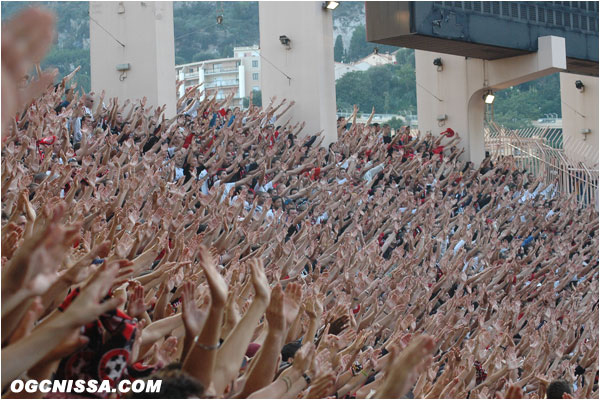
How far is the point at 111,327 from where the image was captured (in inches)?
106

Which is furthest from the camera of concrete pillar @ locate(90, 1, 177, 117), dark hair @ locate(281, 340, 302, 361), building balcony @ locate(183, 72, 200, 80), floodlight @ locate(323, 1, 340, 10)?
building balcony @ locate(183, 72, 200, 80)

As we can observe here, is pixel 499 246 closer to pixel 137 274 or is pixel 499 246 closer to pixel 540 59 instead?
pixel 540 59

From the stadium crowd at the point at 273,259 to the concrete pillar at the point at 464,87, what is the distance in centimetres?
74

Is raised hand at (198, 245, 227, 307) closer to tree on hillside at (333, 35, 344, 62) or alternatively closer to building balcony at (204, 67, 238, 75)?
tree on hillside at (333, 35, 344, 62)

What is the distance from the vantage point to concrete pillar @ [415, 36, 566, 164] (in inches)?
609

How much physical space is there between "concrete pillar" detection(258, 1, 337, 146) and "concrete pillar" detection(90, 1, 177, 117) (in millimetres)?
2552

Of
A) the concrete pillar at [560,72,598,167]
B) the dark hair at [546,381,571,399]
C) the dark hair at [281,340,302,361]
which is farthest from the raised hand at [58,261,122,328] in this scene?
the concrete pillar at [560,72,598,167]

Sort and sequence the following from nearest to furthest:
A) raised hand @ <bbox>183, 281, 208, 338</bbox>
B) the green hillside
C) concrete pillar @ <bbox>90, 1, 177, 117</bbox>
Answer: raised hand @ <bbox>183, 281, 208, 338</bbox>
concrete pillar @ <bbox>90, 1, 177, 117</bbox>
the green hillside

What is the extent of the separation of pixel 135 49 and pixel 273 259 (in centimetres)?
709

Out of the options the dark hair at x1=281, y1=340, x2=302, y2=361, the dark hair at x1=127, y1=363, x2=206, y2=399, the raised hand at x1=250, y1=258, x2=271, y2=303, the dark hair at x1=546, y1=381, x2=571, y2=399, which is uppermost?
the raised hand at x1=250, y1=258, x2=271, y2=303

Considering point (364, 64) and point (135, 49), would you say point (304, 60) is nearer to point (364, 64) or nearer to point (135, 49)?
point (135, 49)

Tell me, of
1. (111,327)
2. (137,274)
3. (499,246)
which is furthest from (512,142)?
(111,327)

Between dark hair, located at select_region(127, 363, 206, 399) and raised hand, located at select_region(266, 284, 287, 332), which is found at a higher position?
raised hand, located at select_region(266, 284, 287, 332)

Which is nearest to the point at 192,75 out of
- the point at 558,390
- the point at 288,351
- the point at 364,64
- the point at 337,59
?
the point at 337,59
